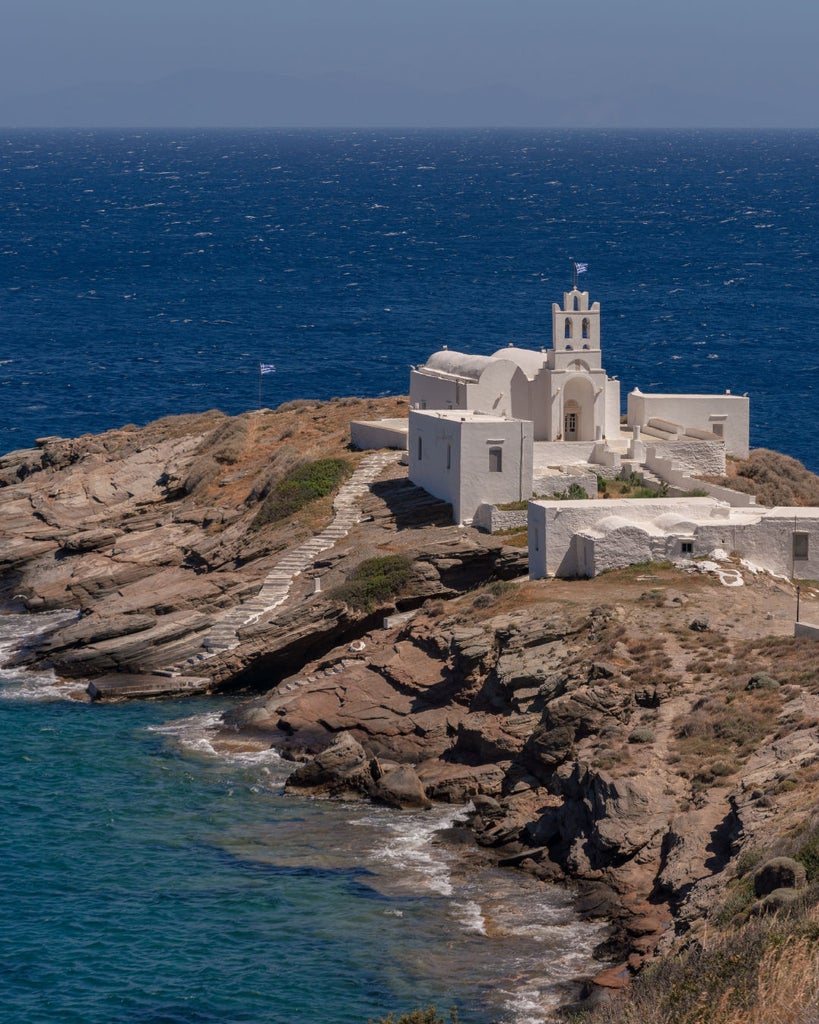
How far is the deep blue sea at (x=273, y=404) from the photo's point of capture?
105ft

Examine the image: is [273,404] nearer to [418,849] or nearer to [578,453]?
[578,453]

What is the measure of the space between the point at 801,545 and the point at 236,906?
2028 centimetres

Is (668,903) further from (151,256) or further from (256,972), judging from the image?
(151,256)

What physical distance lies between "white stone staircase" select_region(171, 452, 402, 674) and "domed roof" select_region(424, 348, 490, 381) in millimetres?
3750

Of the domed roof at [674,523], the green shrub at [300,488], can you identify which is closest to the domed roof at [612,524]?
the domed roof at [674,523]

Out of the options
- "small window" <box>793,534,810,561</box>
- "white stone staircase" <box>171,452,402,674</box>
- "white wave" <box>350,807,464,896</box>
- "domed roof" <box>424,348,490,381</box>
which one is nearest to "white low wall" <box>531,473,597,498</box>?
"white stone staircase" <box>171,452,402,674</box>

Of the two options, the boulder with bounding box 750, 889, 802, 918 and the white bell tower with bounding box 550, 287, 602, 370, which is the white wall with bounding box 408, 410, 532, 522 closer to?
the white bell tower with bounding box 550, 287, 602, 370

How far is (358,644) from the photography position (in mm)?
48188

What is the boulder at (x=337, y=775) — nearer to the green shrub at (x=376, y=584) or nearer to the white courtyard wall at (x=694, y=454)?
the green shrub at (x=376, y=584)

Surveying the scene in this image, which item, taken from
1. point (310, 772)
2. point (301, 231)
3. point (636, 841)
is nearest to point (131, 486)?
point (310, 772)

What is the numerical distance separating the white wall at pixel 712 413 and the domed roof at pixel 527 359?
399 cm

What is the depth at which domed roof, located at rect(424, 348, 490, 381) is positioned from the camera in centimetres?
5953

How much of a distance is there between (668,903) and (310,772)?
35.5 ft

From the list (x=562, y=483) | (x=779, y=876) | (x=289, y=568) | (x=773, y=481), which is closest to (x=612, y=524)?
(x=562, y=483)
